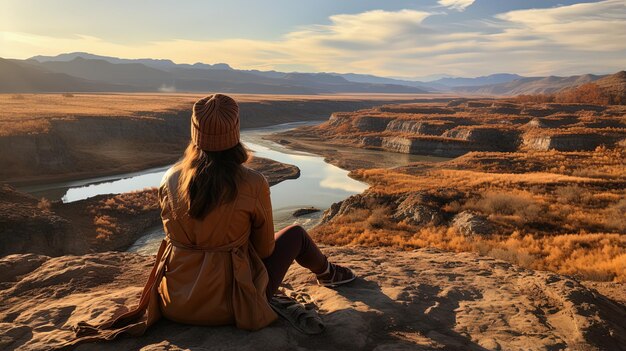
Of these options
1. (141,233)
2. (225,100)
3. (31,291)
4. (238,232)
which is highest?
(225,100)

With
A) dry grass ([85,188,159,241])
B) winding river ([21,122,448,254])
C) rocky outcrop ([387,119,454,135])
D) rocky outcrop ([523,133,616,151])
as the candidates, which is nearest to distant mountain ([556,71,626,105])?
rocky outcrop ([387,119,454,135])

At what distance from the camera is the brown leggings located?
3.94 m

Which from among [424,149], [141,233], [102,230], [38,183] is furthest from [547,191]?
[38,183]

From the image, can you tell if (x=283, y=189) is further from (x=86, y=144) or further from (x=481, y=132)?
(x=481, y=132)

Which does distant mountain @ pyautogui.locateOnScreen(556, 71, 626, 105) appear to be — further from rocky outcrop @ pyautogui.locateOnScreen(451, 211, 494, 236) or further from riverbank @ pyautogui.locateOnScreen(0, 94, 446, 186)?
rocky outcrop @ pyautogui.locateOnScreen(451, 211, 494, 236)

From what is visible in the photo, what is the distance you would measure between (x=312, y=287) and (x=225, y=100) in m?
2.92

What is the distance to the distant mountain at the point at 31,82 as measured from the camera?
508ft

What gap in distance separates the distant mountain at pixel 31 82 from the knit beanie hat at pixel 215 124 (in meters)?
179

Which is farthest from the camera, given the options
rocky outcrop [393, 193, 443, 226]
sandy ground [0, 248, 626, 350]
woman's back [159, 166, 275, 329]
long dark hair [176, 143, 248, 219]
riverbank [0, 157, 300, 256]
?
rocky outcrop [393, 193, 443, 226]

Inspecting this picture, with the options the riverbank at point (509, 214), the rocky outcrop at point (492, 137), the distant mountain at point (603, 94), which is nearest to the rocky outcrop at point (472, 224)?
the riverbank at point (509, 214)

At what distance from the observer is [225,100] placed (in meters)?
3.23

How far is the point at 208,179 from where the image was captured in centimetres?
312

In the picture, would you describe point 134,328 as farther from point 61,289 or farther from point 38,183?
point 38,183

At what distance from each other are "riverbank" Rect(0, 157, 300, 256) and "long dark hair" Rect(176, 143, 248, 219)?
1695 centimetres
